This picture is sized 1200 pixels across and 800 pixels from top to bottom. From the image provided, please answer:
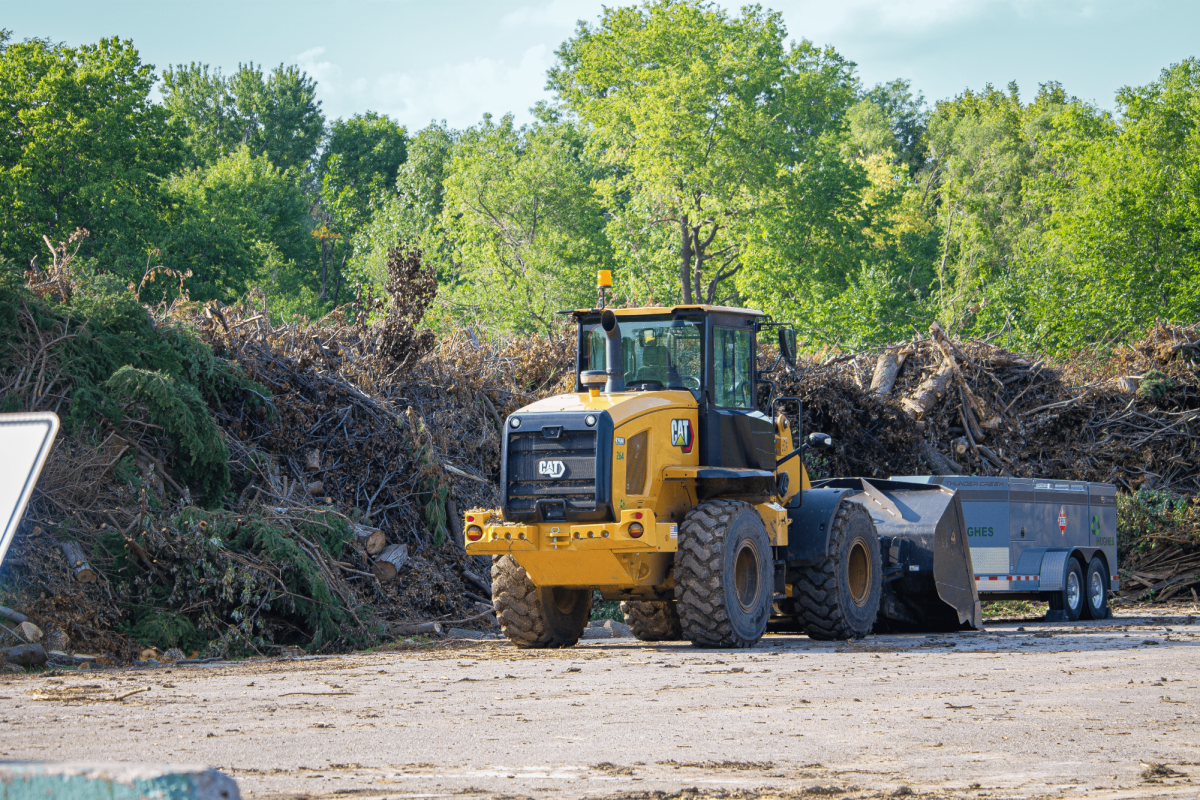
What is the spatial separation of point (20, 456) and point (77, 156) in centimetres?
4058

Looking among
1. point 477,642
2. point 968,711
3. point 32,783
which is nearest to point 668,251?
point 477,642

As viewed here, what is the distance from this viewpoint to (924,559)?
50.2 feet

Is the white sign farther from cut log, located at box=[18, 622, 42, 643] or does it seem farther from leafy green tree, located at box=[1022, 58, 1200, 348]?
leafy green tree, located at box=[1022, 58, 1200, 348]

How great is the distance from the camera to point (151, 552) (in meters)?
13.2

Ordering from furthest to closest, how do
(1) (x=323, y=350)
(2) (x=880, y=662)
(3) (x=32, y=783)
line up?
A: (1) (x=323, y=350) < (2) (x=880, y=662) < (3) (x=32, y=783)

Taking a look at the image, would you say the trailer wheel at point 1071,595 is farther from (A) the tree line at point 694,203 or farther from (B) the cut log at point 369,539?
(A) the tree line at point 694,203

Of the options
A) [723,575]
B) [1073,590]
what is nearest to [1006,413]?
[1073,590]

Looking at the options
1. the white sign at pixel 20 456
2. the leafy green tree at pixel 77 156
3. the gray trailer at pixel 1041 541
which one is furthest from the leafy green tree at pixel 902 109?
the white sign at pixel 20 456

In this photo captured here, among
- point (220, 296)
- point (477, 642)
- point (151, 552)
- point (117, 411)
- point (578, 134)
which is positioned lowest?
point (477, 642)

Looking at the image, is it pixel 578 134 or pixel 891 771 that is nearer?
pixel 891 771

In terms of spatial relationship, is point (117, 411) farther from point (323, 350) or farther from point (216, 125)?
point (216, 125)

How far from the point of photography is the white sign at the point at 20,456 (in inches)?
115

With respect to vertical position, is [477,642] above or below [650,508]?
below

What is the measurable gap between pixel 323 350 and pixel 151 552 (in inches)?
224
